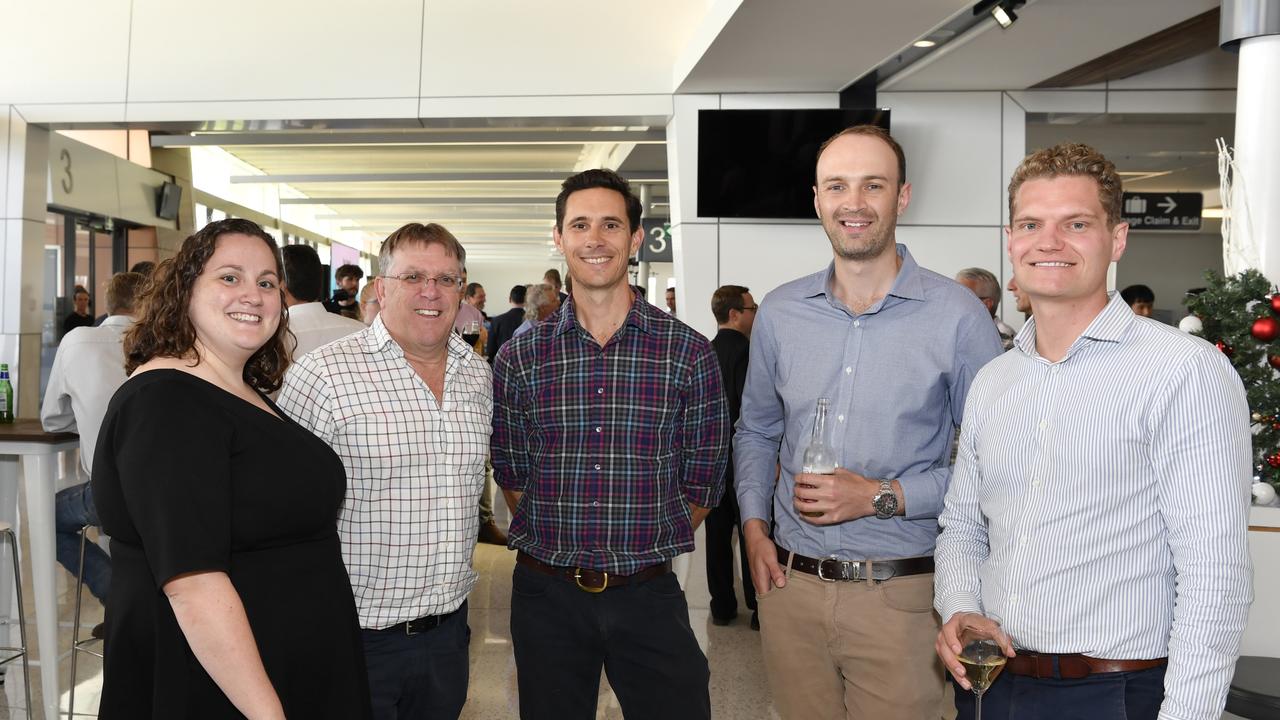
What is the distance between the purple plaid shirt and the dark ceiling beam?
16.1 feet

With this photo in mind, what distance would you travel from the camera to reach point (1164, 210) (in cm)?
1091

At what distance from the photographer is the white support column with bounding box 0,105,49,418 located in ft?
27.9

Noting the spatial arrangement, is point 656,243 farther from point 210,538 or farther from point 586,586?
point 210,538

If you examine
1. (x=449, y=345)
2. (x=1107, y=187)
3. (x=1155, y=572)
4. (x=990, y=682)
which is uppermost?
(x=1107, y=187)

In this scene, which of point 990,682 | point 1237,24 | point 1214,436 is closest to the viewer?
point 1214,436

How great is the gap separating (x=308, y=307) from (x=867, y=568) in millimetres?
2950

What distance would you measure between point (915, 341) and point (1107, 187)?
570mm

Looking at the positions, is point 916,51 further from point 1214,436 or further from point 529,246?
point 529,246

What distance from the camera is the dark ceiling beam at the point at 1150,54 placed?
6129 millimetres

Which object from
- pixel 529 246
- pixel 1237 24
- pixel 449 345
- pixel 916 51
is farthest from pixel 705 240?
pixel 529 246

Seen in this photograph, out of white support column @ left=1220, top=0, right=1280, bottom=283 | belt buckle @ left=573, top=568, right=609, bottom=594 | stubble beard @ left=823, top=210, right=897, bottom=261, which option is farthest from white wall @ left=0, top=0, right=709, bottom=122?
belt buckle @ left=573, top=568, right=609, bottom=594

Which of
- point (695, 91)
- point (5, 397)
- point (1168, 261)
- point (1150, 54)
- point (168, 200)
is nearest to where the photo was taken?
point (5, 397)

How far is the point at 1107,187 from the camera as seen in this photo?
5.77 ft

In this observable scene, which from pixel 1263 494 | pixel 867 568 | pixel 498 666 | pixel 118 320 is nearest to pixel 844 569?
pixel 867 568
